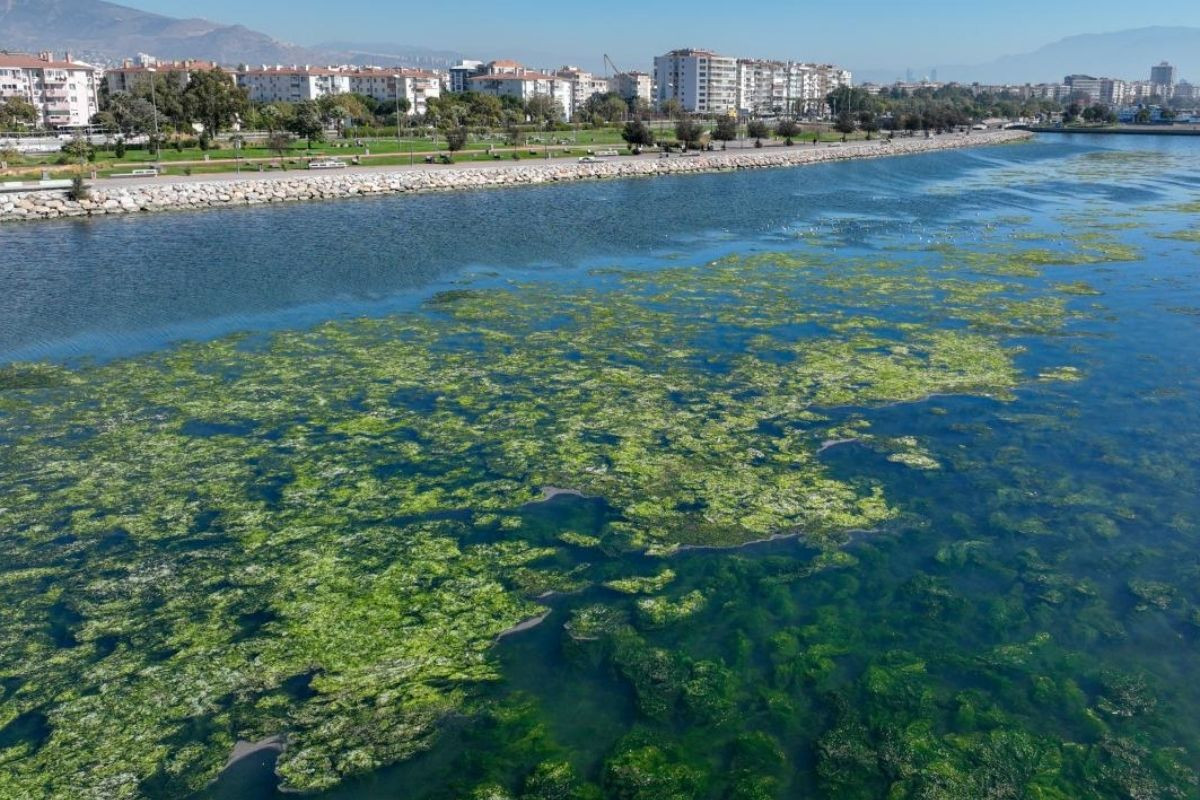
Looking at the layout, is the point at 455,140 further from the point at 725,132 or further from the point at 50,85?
the point at 50,85

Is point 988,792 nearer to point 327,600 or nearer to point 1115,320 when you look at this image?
point 327,600

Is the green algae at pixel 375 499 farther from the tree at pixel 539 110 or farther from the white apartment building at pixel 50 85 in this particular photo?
the white apartment building at pixel 50 85

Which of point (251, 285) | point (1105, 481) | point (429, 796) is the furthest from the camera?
point (251, 285)

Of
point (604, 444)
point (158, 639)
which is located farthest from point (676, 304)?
point (158, 639)

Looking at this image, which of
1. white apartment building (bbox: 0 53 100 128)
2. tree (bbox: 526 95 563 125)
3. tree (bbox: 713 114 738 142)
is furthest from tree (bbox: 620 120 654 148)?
white apartment building (bbox: 0 53 100 128)

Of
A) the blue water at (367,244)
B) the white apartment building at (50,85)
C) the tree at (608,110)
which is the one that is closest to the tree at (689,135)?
the blue water at (367,244)

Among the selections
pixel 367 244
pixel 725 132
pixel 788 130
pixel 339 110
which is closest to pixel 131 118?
pixel 339 110
